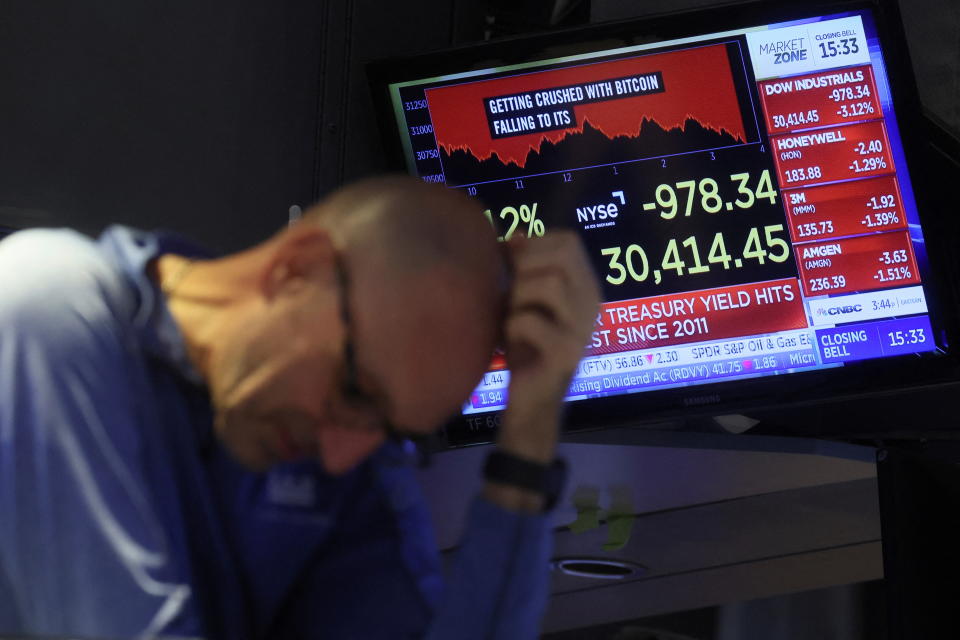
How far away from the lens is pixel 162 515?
0.87 meters

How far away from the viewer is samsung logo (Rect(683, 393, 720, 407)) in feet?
5.48

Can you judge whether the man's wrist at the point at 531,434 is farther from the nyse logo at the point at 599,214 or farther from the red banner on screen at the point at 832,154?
the red banner on screen at the point at 832,154

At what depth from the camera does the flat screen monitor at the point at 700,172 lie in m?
1.69

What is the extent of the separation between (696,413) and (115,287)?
1001mm

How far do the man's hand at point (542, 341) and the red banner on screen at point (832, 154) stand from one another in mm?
869

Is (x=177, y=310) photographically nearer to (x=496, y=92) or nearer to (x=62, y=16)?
(x=62, y=16)

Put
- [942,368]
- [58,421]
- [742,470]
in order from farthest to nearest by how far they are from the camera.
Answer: [742,470] < [942,368] < [58,421]

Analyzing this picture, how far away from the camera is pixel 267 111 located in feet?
5.20

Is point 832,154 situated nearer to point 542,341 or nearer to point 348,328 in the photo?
point 542,341

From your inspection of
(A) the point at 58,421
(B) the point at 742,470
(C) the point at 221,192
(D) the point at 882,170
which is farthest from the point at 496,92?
(A) the point at 58,421

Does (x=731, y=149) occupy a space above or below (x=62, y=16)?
below

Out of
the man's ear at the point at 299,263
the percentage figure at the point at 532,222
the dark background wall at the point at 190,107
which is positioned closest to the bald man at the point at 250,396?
the man's ear at the point at 299,263

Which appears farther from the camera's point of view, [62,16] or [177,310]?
[62,16]

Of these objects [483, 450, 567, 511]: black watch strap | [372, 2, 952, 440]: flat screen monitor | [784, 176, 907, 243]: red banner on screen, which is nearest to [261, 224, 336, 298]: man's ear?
[483, 450, 567, 511]: black watch strap
